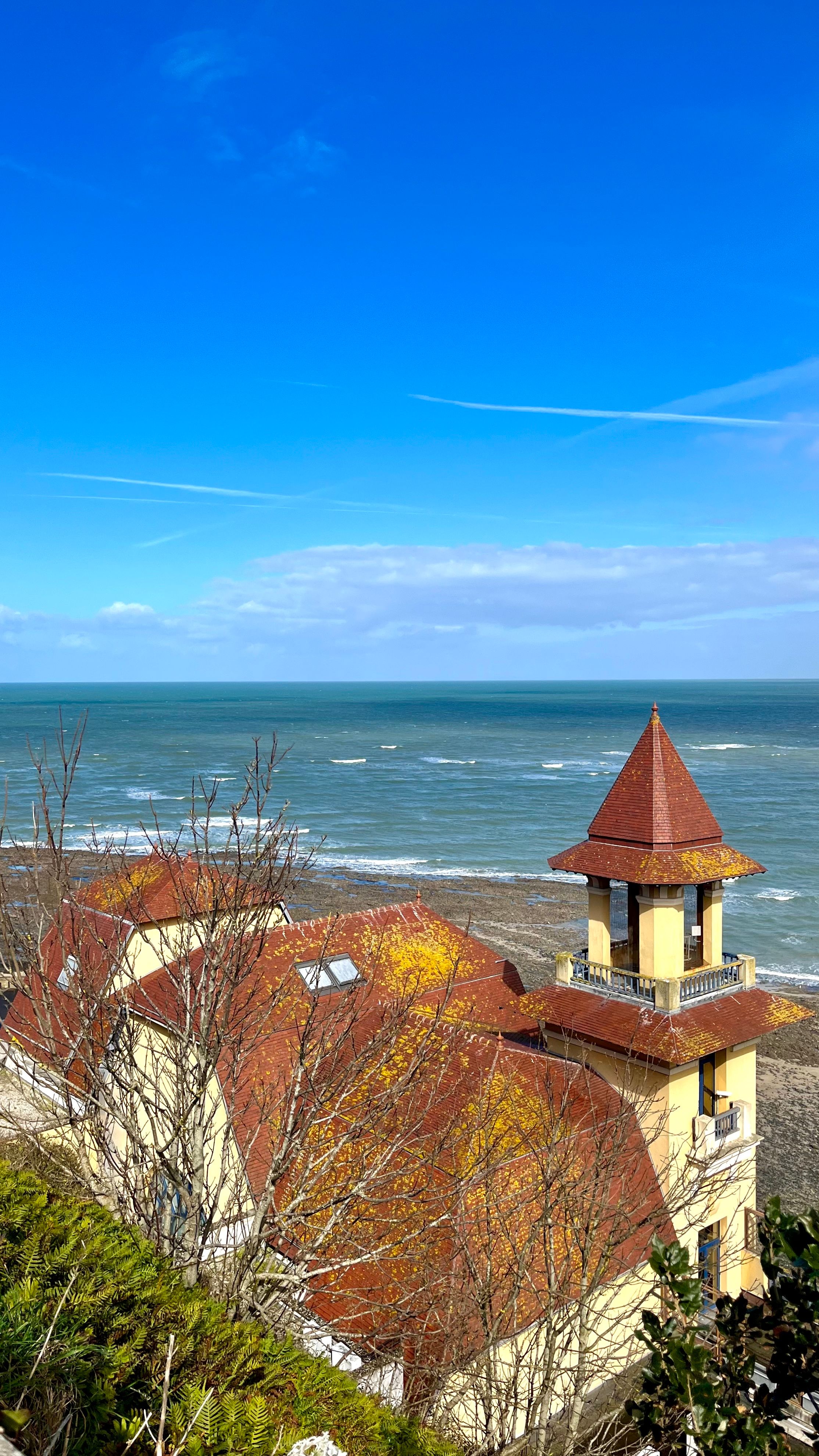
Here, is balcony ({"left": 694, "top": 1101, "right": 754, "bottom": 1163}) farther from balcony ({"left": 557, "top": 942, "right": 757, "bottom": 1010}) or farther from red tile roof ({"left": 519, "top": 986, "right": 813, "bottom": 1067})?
balcony ({"left": 557, "top": 942, "right": 757, "bottom": 1010})

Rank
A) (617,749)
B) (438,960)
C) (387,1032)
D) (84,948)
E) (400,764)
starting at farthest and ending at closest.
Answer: (617,749) → (400,764) → (438,960) → (84,948) → (387,1032)

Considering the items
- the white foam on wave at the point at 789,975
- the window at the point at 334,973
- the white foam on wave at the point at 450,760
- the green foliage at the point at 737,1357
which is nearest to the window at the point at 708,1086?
the window at the point at 334,973

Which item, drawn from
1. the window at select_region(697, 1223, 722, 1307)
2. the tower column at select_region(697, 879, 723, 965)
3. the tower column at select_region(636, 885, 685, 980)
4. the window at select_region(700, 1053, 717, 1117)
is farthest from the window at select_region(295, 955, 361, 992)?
the window at select_region(697, 1223, 722, 1307)

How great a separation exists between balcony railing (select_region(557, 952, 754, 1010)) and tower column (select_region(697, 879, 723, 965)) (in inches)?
9.6

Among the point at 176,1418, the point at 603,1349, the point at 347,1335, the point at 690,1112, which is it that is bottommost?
the point at 603,1349

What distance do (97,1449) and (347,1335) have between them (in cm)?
512

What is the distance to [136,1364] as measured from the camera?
556 cm

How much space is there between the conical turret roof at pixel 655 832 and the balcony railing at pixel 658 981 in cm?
180

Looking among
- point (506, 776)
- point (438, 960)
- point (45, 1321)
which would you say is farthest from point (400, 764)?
point (45, 1321)

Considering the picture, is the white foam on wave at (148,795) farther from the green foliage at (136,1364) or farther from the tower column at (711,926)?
the green foliage at (136,1364)

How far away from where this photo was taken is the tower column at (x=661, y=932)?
1738 cm

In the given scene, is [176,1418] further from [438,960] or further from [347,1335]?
[438,960]

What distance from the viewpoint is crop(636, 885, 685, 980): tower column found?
17.4 metres

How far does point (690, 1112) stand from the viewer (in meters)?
16.7
